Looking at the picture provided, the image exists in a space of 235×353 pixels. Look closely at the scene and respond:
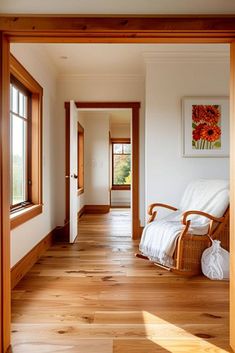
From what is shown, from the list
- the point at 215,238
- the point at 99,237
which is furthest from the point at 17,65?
the point at 99,237

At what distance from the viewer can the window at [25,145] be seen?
3.12 m

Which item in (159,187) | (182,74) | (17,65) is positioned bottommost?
(159,187)

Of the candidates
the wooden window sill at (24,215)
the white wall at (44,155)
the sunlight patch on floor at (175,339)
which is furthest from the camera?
the white wall at (44,155)

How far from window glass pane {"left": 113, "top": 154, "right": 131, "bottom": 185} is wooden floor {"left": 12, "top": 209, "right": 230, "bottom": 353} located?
5915 millimetres

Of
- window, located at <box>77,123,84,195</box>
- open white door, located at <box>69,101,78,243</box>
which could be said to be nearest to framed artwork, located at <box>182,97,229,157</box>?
open white door, located at <box>69,101,78,243</box>

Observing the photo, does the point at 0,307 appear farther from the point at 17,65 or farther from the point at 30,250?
the point at 17,65

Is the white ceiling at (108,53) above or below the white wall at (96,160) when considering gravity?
above

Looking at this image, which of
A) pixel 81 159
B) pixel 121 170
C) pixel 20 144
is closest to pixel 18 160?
pixel 20 144

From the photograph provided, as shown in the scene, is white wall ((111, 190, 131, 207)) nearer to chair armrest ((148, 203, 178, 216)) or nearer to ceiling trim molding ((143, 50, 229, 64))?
chair armrest ((148, 203, 178, 216))

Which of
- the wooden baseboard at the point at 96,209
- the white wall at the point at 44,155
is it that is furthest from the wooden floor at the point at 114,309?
the wooden baseboard at the point at 96,209

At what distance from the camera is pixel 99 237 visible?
4.90 meters

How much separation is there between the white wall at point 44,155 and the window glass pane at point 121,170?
4.87 m

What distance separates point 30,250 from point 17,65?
1861 mm

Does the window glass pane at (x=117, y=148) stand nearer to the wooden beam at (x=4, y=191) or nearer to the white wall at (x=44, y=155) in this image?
the white wall at (x=44, y=155)
